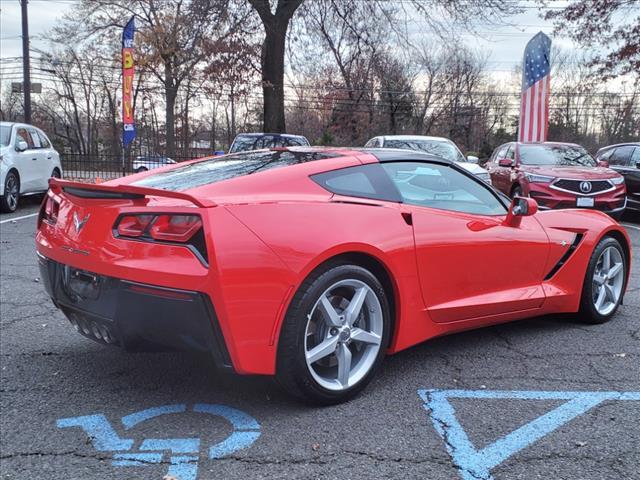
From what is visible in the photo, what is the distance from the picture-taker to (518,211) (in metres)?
3.81

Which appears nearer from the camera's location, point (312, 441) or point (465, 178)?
point (312, 441)

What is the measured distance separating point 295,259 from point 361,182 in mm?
786

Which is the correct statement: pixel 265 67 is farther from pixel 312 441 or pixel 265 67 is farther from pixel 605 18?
pixel 312 441

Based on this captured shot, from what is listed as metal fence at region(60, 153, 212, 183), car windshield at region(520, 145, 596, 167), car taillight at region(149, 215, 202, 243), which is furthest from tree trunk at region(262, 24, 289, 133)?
car taillight at region(149, 215, 202, 243)

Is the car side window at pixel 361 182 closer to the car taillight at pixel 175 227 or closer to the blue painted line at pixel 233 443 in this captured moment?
the car taillight at pixel 175 227

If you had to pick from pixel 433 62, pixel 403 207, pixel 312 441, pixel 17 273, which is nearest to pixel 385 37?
pixel 17 273

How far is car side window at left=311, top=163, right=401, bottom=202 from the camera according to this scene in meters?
3.09

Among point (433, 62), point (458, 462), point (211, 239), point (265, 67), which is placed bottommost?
point (458, 462)

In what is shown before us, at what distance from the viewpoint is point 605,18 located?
20719 millimetres

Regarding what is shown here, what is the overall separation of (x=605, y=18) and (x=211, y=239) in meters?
22.5

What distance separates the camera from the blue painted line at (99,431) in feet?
8.16

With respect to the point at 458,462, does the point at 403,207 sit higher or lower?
higher

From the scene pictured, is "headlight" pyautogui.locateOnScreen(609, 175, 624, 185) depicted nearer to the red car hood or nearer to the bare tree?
the red car hood

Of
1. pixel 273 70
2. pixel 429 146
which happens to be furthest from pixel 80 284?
pixel 273 70
